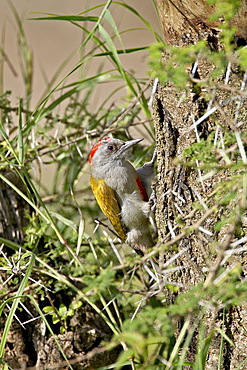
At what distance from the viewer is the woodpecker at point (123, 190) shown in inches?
157

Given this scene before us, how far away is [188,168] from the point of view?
2.80 metres

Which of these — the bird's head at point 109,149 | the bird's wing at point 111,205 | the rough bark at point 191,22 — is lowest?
the bird's wing at point 111,205

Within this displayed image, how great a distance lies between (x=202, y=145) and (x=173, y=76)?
0.40 meters

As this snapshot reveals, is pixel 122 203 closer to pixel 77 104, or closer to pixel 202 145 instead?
pixel 77 104

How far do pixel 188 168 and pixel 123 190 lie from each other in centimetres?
129

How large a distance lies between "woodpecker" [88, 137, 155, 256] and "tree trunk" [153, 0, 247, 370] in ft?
3.25

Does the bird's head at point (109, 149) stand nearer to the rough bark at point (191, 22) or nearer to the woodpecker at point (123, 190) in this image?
the woodpecker at point (123, 190)

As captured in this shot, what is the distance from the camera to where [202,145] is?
84.0 inches

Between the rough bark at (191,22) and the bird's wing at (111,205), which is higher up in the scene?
the rough bark at (191,22)

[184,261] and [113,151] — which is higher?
[113,151]

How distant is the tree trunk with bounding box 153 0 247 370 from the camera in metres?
2.61

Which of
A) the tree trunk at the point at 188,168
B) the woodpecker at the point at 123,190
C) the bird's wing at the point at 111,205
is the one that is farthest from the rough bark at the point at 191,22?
the bird's wing at the point at 111,205

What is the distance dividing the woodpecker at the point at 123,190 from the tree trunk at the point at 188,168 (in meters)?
0.99

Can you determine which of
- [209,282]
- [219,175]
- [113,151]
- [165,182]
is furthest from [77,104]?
[209,282]
